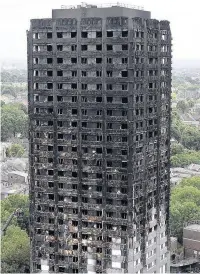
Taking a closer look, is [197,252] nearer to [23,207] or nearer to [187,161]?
[23,207]

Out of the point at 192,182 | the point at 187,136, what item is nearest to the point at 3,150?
the point at 192,182

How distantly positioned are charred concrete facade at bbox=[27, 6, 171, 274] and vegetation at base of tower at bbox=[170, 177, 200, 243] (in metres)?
29.1

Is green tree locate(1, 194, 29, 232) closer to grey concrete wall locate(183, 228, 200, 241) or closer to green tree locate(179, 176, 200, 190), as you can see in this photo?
grey concrete wall locate(183, 228, 200, 241)

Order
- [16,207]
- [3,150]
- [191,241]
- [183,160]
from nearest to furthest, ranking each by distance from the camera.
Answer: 1. [191,241]
2. [16,207]
3. [183,160]
4. [3,150]

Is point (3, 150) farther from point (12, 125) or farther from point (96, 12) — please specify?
point (96, 12)

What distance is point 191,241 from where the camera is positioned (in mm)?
84125

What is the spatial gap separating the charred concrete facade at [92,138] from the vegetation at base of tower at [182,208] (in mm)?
29087

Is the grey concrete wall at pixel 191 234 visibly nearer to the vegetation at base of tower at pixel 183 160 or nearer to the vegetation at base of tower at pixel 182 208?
the vegetation at base of tower at pixel 182 208

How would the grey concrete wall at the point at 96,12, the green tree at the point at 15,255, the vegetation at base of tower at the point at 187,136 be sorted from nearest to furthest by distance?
the grey concrete wall at the point at 96,12 → the green tree at the point at 15,255 → the vegetation at base of tower at the point at 187,136

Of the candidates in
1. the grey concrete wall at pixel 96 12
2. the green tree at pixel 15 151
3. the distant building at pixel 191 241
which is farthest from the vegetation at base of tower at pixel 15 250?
the green tree at pixel 15 151

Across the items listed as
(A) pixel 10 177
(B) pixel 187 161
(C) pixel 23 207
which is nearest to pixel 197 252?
(C) pixel 23 207

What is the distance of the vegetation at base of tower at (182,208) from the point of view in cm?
8766

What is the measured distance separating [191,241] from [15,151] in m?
69.1

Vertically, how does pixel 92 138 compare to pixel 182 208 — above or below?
above
